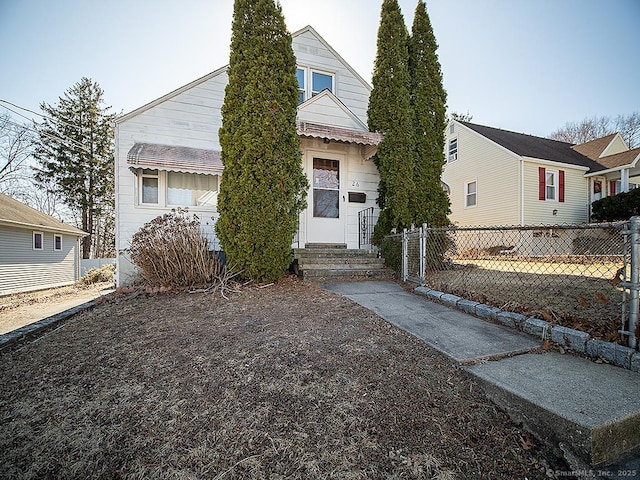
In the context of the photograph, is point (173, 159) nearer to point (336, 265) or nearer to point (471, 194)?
point (336, 265)

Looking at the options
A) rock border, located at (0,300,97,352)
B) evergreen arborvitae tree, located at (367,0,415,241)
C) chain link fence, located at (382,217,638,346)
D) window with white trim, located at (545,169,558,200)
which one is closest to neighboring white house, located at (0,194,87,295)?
rock border, located at (0,300,97,352)

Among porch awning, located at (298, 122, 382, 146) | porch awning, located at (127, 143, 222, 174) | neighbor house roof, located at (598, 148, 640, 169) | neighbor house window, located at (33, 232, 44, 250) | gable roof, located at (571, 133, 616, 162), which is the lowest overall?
neighbor house window, located at (33, 232, 44, 250)

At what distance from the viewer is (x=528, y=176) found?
12.8 m

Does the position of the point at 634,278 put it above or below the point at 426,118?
below

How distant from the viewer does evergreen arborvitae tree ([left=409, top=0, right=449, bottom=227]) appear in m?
6.53

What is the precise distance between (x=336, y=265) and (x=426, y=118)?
13.2 feet

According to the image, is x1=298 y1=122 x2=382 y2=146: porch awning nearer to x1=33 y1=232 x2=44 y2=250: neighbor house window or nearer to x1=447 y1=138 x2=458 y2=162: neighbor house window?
x1=447 y1=138 x2=458 y2=162: neighbor house window

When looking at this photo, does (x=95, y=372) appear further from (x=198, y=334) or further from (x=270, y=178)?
(x=270, y=178)

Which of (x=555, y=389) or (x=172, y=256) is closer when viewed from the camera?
(x=555, y=389)

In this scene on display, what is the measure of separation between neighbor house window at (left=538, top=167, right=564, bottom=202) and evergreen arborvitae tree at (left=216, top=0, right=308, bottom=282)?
13.3m

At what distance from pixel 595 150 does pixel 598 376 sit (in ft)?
65.5

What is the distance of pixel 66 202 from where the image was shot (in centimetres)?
1892

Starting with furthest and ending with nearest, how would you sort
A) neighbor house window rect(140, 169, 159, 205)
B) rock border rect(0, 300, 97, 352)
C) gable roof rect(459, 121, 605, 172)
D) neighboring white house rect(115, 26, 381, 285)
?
1. gable roof rect(459, 121, 605, 172)
2. neighbor house window rect(140, 169, 159, 205)
3. neighboring white house rect(115, 26, 381, 285)
4. rock border rect(0, 300, 97, 352)

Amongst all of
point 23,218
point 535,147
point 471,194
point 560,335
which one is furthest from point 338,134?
point 23,218
